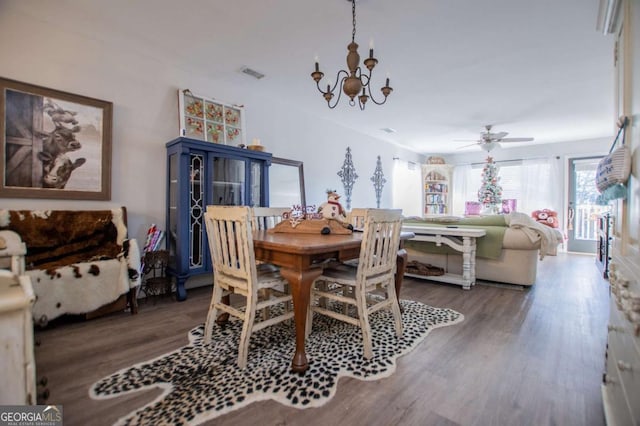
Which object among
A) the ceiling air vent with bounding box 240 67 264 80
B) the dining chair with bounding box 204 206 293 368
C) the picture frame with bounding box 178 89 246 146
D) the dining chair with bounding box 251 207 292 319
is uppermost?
the ceiling air vent with bounding box 240 67 264 80

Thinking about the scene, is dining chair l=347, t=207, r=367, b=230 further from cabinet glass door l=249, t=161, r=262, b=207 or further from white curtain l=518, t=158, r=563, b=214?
white curtain l=518, t=158, r=563, b=214

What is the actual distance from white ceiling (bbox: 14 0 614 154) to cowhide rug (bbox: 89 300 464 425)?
7.77 feet

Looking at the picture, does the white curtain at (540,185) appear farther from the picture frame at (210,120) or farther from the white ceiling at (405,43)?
the picture frame at (210,120)

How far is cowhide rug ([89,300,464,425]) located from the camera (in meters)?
1.34

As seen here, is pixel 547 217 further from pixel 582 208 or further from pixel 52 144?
pixel 52 144

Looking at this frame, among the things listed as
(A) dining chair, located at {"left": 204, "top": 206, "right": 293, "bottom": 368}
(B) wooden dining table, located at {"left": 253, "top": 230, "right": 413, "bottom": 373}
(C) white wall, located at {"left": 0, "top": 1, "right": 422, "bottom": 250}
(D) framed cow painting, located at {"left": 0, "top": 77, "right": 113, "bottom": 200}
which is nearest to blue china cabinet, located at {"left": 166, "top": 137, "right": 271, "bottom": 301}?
(C) white wall, located at {"left": 0, "top": 1, "right": 422, "bottom": 250}

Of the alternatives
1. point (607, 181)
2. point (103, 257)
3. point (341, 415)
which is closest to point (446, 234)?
point (607, 181)

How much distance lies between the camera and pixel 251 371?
63.1 inches

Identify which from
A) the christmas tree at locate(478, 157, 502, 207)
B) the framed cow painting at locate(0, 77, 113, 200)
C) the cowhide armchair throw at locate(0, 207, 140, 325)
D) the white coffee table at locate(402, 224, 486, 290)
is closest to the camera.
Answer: the cowhide armchair throw at locate(0, 207, 140, 325)

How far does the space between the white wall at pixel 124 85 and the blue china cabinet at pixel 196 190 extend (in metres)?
0.23

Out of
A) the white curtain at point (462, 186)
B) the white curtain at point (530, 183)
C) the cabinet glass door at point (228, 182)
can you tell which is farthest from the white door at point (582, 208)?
the cabinet glass door at point (228, 182)

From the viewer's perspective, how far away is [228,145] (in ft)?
10.8

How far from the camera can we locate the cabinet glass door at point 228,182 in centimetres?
313

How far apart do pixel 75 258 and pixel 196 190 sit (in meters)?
1.12
